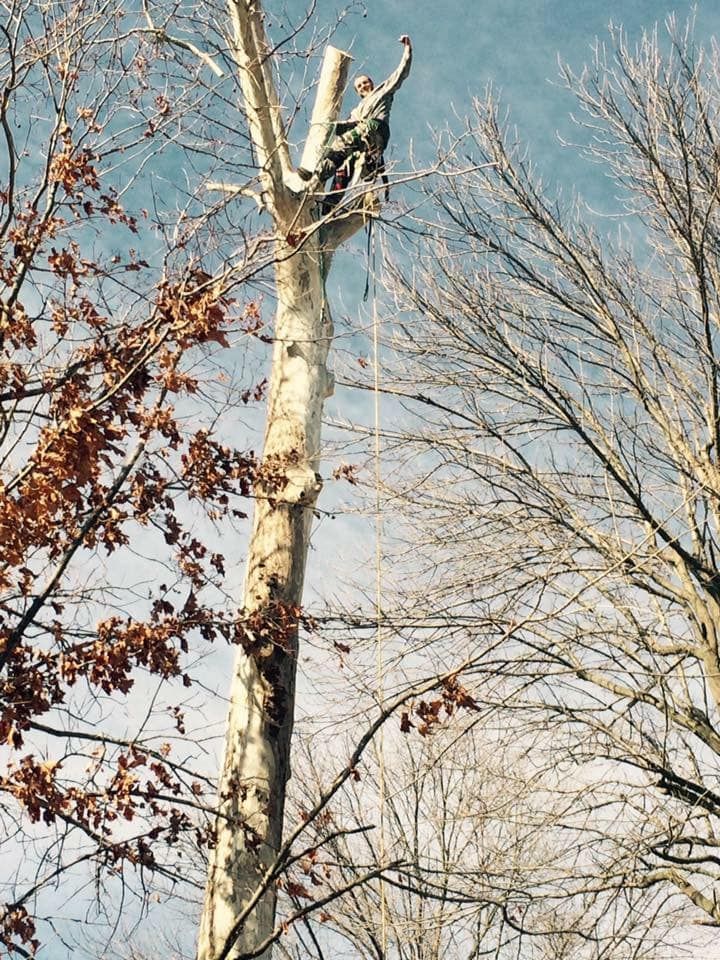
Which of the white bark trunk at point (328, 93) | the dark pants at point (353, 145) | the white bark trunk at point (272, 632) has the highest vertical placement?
the white bark trunk at point (328, 93)

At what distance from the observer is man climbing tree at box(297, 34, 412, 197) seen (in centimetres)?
648

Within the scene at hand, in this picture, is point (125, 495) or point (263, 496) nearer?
point (125, 495)

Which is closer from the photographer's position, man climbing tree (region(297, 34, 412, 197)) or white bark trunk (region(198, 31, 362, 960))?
white bark trunk (region(198, 31, 362, 960))

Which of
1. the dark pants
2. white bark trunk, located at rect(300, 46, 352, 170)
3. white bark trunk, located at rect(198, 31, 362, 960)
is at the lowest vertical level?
white bark trunk, located at rect(198, 31, 362, 960)

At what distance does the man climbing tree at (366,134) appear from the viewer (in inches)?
255

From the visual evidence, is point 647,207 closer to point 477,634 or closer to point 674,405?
point 674,405

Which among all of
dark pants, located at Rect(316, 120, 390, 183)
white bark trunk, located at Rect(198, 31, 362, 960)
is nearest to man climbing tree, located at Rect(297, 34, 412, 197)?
dark pants, located at Rect(316, 120, 390, 183)

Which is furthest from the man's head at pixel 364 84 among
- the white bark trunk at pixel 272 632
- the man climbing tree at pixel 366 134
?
the white bark trunk at pixel 272 632

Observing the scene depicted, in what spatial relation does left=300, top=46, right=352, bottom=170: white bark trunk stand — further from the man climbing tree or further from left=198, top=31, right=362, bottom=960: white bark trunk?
left=198, top=31, right=362, bottom=960: white bark trunk

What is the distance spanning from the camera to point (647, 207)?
26.8 feet

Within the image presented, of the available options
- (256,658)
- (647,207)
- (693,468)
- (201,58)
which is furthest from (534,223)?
(256,658)

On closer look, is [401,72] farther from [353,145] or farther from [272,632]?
[272,632]

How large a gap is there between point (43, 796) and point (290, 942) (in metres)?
8.00

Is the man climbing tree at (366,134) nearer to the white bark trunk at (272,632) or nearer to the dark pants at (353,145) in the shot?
the dark pants at (353,145)
